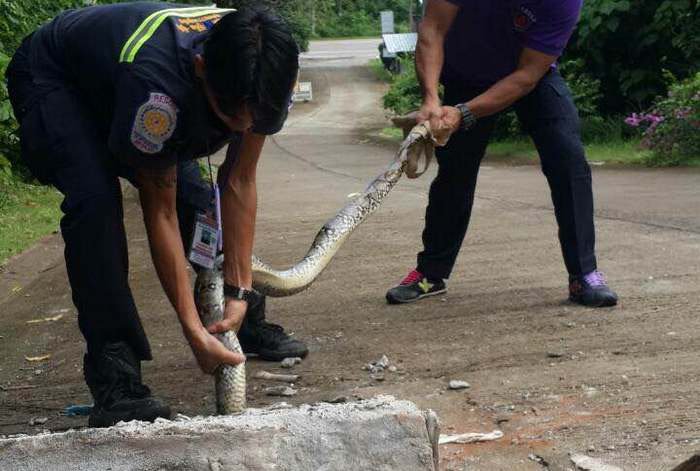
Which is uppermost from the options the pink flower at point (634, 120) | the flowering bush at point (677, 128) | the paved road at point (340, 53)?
the flowering bush at point (677, 128)

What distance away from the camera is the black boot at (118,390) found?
3408 millimetres

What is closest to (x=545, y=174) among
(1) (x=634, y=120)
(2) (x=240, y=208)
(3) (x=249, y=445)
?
(2) (x=240, y=208)

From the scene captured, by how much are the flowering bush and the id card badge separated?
349 inches

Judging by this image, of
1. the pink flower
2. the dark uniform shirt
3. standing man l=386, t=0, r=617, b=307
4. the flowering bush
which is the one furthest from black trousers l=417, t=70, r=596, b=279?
the pink flower

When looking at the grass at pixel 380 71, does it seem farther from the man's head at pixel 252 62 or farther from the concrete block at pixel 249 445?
the concrete block at pixel 249 445

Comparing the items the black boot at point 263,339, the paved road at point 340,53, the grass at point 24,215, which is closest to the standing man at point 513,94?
the black boot at point 263,339

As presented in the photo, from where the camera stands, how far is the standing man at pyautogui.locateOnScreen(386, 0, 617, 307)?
4.73 meters

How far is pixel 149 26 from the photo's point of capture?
130 inches

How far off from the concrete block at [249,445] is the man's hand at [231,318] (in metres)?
0.77

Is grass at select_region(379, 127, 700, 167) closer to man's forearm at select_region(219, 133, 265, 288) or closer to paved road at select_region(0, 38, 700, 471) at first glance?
paved road at select_region(0, 38, 700, 471)

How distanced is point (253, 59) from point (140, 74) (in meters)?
0.44

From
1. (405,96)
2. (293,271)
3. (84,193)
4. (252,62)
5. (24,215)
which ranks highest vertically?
(252,62)

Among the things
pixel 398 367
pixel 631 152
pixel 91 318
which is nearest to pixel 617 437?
pixel 398 367

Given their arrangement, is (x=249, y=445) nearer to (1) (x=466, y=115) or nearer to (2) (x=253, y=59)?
(2) (x=253, y=59)
